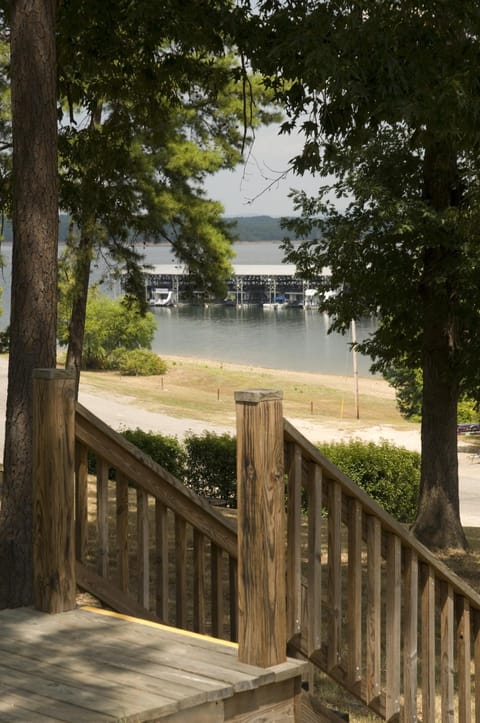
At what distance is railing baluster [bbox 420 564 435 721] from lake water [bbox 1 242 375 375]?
56.7 meters

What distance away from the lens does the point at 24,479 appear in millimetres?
6215

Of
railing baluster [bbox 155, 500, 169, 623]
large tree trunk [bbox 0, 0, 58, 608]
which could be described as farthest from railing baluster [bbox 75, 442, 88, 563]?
large tree trunk [bbox 0, 0, 58, 608]

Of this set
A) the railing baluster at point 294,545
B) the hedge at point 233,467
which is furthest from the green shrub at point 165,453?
the railing baluster at point 294,545

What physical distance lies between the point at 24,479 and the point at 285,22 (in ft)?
15.1

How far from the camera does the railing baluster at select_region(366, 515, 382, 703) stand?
4289mm

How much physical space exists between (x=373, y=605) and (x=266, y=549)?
952 millimetres

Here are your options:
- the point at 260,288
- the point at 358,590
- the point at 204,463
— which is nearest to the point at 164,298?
the point at 260,288

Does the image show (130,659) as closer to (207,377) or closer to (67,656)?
(67,656)

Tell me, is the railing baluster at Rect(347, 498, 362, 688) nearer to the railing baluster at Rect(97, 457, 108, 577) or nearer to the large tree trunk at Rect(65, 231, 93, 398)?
the railing baluster at Rect(97, 457, 108, 577)

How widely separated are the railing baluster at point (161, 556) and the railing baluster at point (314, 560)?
73cm

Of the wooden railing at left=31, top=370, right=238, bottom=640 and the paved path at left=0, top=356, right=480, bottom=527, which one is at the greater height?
the wooden railing at left=31, top=370, right=238, bottom=640

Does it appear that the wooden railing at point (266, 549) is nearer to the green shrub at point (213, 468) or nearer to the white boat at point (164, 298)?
the green shrub at point (213, 468)

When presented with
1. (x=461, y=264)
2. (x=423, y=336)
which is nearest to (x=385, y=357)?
(x=423, y=336)

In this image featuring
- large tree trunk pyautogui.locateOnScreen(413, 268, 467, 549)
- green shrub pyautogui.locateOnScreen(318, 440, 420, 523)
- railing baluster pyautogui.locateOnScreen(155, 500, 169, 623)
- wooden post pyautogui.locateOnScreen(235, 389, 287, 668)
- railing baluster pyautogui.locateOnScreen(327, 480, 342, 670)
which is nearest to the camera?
wooden post pyautogui.locateOnScreen(235, 389, 287, 668)
